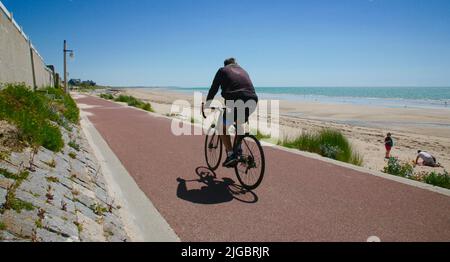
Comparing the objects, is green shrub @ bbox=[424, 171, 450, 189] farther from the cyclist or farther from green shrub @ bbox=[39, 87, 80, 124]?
green shrub @ bbox=[39, 87, 80, 124]

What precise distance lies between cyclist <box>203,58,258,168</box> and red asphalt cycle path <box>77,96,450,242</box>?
929 mm

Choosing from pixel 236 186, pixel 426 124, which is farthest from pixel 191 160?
pixel 426 124

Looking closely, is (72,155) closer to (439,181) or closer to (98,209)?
(98,209)

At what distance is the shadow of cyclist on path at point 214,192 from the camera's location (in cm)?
461

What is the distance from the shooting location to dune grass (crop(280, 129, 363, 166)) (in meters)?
8.01

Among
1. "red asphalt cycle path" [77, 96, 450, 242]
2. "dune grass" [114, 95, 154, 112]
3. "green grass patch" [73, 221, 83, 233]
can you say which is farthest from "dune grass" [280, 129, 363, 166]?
"dune grass" [114, 95, 154, 112]

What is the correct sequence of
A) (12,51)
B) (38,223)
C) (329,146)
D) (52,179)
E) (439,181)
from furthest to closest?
(12,51) < (329,146) < (439,181) < (52,179) < (38,223)

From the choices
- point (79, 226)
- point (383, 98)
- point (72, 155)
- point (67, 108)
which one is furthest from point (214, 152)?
point (383, 98)

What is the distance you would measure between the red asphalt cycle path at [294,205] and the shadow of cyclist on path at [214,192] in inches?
0.6

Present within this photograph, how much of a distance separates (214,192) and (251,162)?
749 mm

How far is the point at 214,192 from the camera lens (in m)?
4.97

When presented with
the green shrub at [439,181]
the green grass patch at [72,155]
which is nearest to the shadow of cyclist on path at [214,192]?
the green grass patch at [72,155]
